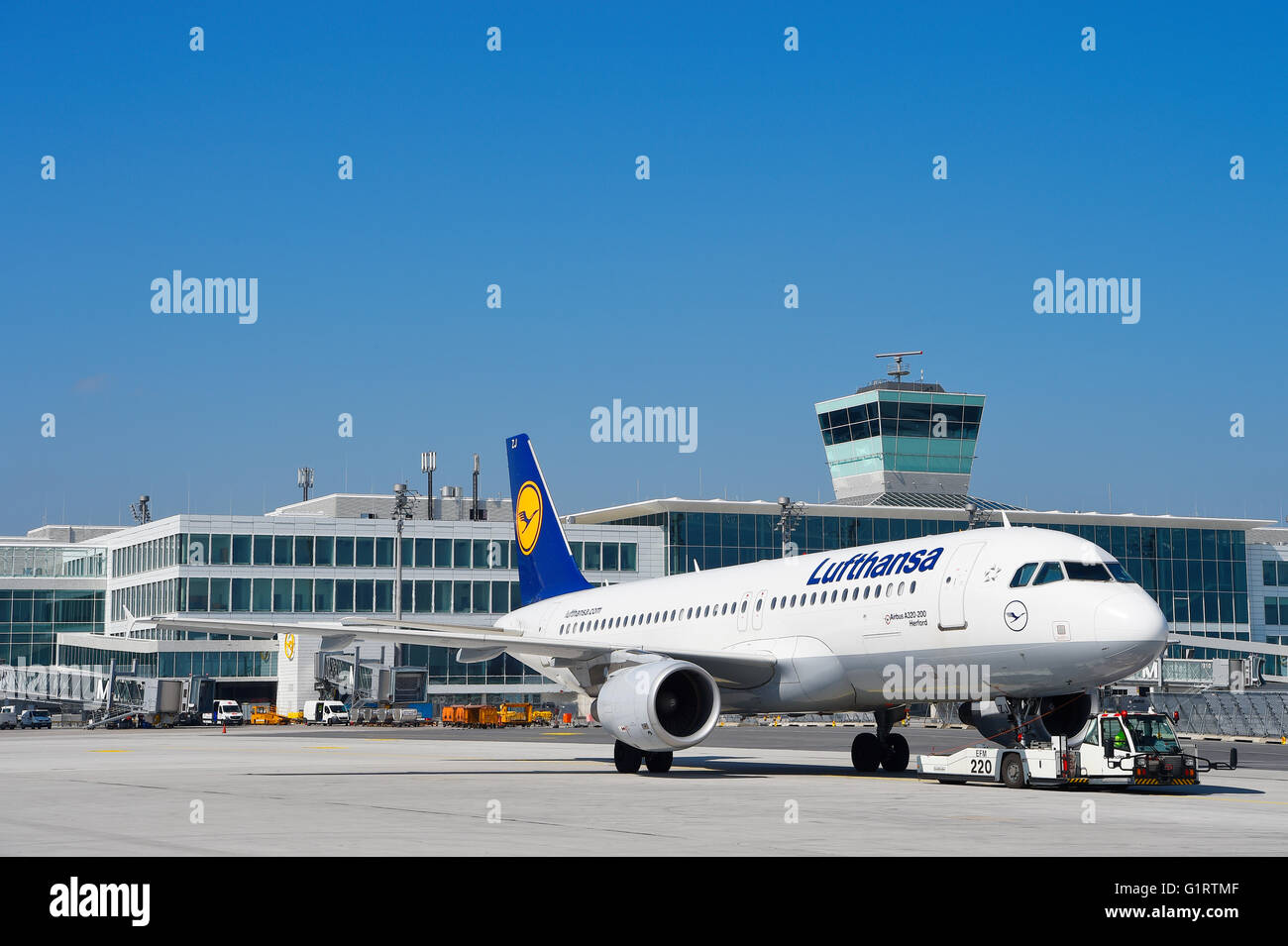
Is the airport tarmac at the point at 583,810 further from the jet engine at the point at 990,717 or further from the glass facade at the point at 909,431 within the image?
the glass facade at the point at 909,431

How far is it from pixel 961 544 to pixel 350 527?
73247mm

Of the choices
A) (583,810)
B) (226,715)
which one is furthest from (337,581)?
(583,810)

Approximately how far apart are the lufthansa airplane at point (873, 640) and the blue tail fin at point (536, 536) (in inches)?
266

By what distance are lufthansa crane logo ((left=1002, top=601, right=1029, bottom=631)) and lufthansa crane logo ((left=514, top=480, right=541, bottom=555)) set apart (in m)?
20.8

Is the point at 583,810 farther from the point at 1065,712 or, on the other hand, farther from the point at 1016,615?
the point at 1065,712

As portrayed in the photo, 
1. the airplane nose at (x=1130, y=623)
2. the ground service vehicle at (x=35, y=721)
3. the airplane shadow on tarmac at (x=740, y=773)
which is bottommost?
the ground service vehicle at (x=35, y=721)

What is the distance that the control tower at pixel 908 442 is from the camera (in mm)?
116312

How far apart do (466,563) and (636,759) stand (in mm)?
67992

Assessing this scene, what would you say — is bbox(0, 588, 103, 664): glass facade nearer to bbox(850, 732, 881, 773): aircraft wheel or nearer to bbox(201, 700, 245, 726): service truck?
bbox(201, 700, 245, 726): service truck

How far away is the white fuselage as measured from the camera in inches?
973

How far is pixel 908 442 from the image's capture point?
384 feet

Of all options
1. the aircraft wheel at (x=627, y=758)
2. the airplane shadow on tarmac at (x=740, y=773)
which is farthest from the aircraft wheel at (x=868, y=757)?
the aircraft wheel at (x=627, y=758)

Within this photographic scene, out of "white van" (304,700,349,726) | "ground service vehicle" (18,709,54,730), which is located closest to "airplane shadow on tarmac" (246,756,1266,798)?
"white van" (304,700,349,726)
